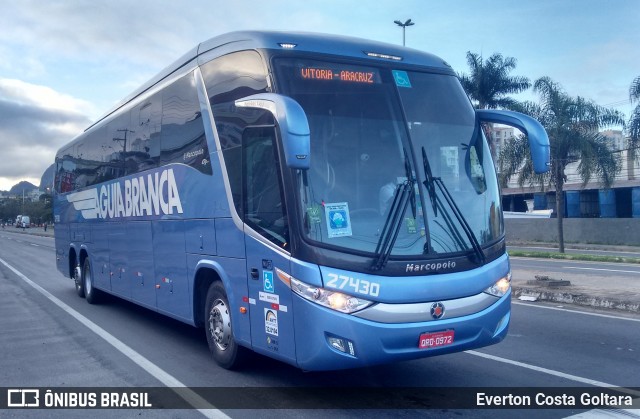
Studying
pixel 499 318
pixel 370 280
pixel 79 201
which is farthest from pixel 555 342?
pixel 79 201

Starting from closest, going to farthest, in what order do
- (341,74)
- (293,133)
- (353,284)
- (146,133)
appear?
1. (293,133)
2. (353,284)
3. (341,74)
4. (146,133)

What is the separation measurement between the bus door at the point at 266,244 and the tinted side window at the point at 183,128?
1.23 metres

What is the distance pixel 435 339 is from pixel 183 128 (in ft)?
15.1

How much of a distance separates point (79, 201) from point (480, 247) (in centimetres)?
1121

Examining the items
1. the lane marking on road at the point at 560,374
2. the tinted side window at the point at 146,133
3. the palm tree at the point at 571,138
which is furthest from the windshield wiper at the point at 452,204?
the palm tree at the point at 571,138

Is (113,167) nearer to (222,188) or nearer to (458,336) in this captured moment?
(222,188)

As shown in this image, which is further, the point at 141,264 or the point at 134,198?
the point at 134,198

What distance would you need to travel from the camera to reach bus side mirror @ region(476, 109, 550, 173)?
721 cm

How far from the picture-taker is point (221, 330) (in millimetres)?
7914

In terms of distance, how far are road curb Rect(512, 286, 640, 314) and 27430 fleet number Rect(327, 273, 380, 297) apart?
772cm

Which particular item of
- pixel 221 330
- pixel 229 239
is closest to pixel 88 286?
pixel 221 330

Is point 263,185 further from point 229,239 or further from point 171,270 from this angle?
point 171,270

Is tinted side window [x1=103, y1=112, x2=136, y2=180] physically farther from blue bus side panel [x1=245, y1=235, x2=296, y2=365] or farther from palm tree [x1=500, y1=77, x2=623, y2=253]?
palm tree [x1=500, y1=77, x2=623, y2=253]

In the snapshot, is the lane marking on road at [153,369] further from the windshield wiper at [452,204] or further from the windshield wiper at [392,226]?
the windshield wiper at [452,204]
